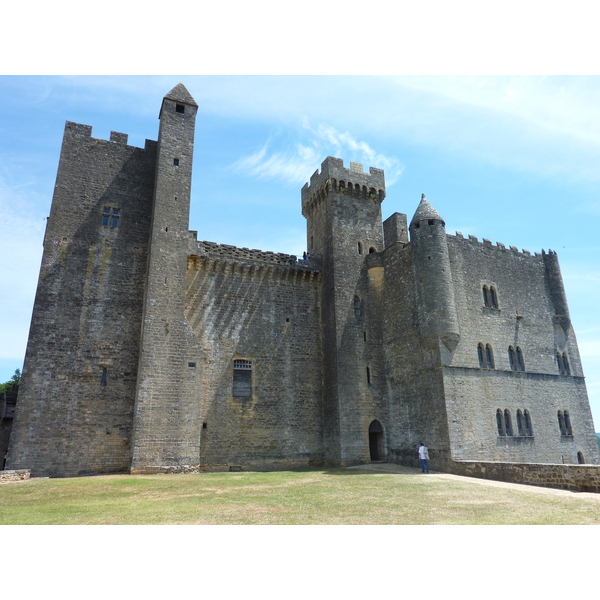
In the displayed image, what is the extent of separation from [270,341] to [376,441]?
7803mm

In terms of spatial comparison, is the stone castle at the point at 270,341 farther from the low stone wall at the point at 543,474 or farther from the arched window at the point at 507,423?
the low stone wall at the point at 543,474

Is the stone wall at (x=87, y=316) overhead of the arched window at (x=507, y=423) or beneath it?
overhead

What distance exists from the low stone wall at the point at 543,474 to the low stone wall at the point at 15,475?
1690 cm

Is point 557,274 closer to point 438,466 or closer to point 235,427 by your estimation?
point 438,466

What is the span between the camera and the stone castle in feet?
62.7

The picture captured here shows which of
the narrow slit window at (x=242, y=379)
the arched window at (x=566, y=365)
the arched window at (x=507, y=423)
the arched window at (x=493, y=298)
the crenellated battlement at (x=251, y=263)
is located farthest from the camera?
the arched window at (x=566, y=365)

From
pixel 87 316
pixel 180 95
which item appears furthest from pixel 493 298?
pixel 87 316

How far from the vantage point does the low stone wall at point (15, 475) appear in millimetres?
15648

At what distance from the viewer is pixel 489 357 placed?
75.6ft

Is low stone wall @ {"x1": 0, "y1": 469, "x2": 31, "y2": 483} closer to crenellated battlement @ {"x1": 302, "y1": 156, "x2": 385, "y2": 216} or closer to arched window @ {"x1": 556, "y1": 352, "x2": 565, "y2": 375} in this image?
crenellated battlement @ {"x1": 302, "y1": 156, "x2": 385, "y2": 216}

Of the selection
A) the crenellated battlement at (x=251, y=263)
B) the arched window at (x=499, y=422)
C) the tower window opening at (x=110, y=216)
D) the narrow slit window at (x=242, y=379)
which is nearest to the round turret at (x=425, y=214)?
the crenellated battlement at (x=251, y=263)

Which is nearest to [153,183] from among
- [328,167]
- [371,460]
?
[328,167]

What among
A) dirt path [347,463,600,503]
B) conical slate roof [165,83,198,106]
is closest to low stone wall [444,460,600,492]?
dirt path [347,463,600,503]

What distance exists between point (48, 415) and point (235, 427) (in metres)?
8.07
